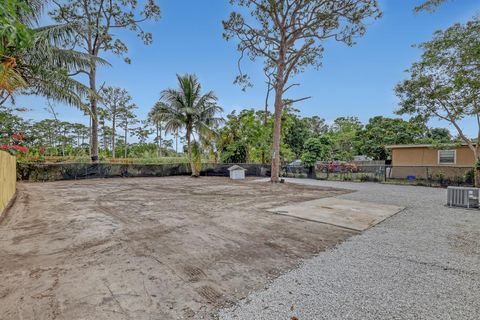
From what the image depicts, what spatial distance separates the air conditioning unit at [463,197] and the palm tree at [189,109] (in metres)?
11.4

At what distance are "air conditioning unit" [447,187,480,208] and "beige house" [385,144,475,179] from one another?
6.41 metres

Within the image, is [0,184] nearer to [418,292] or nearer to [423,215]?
[418,292]

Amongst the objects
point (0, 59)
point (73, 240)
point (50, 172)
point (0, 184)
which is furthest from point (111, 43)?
point (73, 240)

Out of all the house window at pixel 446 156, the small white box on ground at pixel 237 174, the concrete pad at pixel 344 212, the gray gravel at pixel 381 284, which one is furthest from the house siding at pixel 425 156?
the gray gravel at pixel 381 284

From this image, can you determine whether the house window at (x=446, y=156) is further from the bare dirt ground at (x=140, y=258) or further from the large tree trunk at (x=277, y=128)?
the bare dirt ground at (x=140, y=258)

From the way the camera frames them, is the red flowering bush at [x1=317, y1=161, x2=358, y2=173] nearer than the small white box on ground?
No

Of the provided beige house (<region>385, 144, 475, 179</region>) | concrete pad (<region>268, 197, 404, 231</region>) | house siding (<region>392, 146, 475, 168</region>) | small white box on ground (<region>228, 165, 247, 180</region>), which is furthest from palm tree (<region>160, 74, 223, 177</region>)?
house siding (<region>392, 146, 475, 168</region>)

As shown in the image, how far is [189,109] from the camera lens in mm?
12859

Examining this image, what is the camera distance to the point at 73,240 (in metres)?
2.86

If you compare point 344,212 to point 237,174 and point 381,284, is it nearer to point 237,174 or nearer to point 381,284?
point 381,284

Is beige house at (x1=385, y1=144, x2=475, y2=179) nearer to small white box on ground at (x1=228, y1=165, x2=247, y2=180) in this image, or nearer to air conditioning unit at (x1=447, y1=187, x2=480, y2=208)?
air conditioning unit at (x1=447, y1=187, x2=480, y2=208)

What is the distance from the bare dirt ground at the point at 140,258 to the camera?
161cm

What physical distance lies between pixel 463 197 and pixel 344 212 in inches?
138

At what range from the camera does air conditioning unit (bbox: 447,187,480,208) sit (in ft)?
17.6
